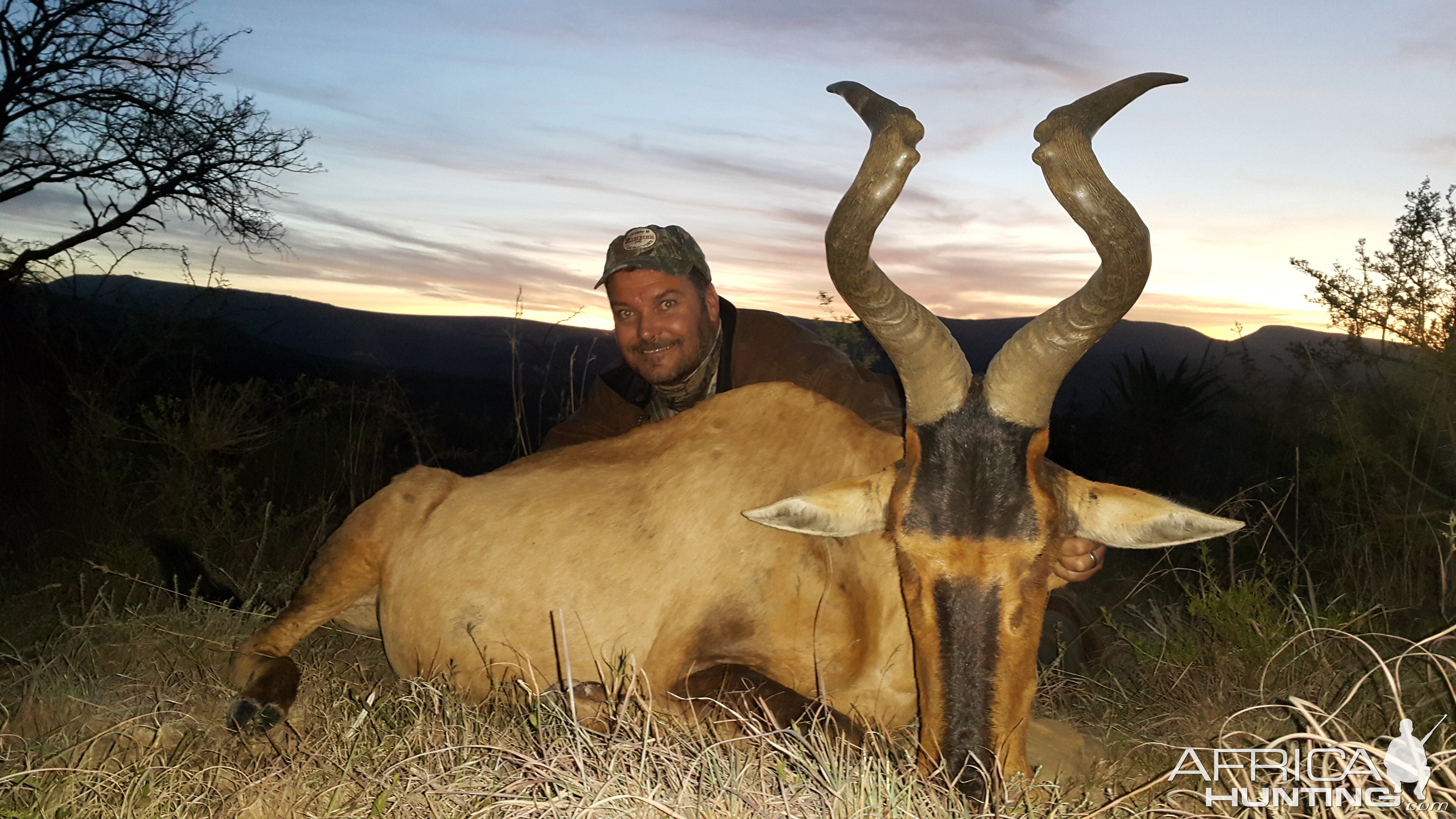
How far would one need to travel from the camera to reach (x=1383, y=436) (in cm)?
849

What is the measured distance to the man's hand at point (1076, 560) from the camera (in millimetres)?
3207

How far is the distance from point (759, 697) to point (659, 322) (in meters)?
2.61

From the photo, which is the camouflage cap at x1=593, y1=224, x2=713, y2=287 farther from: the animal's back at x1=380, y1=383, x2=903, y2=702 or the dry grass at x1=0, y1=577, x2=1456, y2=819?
the dry grass at x1=0, y1=577, x2=1456, y2=819

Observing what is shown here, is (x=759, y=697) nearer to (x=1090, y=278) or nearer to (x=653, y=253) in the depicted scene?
(x=1090, y=278)

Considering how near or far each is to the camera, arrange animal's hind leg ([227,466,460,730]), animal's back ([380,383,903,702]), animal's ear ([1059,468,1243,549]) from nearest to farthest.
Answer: animal's ear ([1059,468,1243,549]) → animal's back ([380,383,903,702]) → animal's hind leg ([227,466,460,730])

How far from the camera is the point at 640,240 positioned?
537cm

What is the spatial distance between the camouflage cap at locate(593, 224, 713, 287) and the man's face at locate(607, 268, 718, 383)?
5cm

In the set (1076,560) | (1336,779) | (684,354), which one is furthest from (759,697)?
(684,354)

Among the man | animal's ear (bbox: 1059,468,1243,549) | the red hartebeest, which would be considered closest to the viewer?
the red hartebeest

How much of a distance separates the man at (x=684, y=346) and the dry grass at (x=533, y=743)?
1.75m

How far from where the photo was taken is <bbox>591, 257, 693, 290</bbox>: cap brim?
5301mm

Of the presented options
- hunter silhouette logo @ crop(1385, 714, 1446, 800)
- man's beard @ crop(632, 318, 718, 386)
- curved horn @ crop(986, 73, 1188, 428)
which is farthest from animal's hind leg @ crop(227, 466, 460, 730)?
hunter silhouette logo @ crop(1385, 714, 1446, 800)

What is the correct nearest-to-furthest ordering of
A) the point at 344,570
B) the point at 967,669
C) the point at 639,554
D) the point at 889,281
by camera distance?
the point at 967,669 < the point at 889,281 < the point at 639,554 < the point at 344,570

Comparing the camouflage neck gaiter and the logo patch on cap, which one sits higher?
the logo patch on cap
